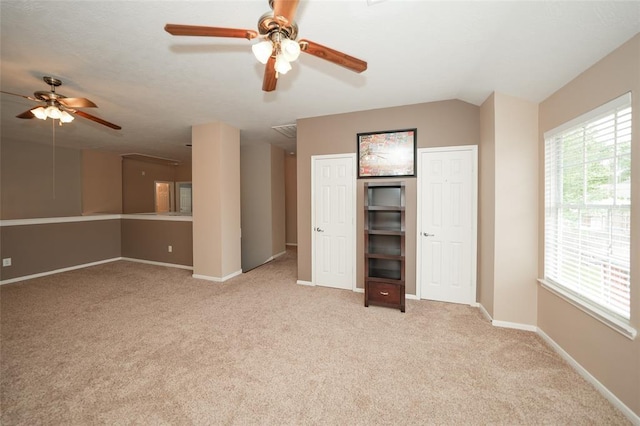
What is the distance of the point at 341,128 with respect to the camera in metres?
3.62

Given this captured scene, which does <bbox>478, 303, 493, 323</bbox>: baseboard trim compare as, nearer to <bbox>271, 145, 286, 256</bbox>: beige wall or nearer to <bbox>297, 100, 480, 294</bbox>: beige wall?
<bbox>297, 100, 480, 294</bbox>: beige wall

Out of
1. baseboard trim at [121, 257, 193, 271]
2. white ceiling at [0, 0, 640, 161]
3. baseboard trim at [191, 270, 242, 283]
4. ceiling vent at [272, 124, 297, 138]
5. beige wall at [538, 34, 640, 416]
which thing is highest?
ceiling vent at [272, 124, 297, 138]

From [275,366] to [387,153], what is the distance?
9.28 feet

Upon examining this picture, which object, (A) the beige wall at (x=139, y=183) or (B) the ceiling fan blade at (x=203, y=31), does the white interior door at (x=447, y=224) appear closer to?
(B) the ceiling fan blade at (x=203, y=31)

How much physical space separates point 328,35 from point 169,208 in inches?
335

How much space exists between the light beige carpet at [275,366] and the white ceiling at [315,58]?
2.43m

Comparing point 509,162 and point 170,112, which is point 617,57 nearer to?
point 509,162

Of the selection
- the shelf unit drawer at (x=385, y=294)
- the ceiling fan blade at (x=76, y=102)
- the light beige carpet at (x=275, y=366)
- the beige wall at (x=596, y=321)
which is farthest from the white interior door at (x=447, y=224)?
the ceiling fan blade at (x=76, y=102)

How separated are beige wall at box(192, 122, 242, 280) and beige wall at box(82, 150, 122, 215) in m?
3.91

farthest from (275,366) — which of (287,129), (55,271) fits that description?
(55,271)

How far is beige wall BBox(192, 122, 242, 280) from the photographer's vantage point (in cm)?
405

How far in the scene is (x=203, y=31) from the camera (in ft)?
4.33

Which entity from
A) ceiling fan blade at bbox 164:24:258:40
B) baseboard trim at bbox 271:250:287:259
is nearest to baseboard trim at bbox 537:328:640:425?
ceiling fan blade at bbox 164:24:258:40

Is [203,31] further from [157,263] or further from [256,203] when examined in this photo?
[157,263]
